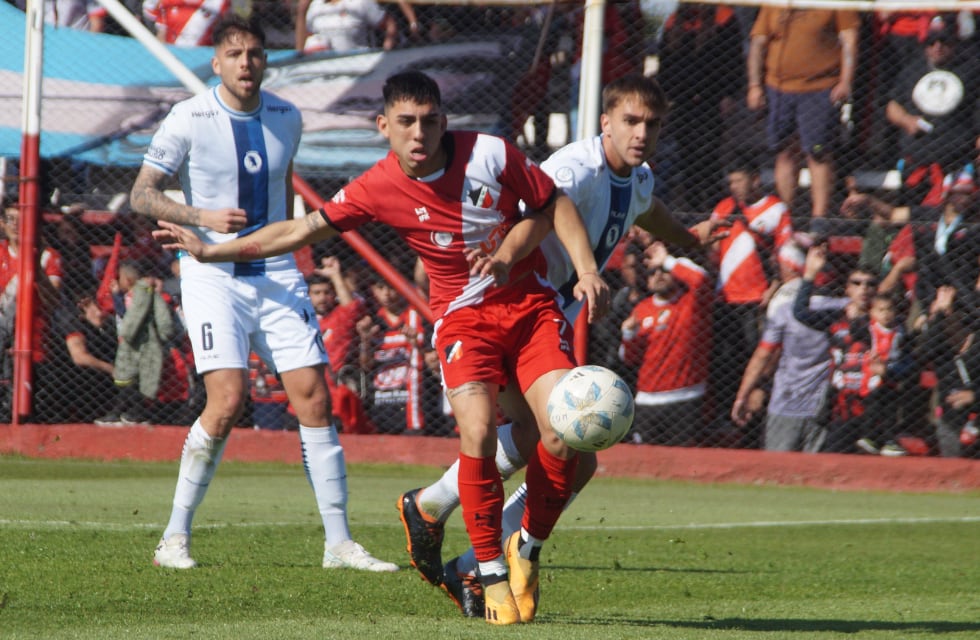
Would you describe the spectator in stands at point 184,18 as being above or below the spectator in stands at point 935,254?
above

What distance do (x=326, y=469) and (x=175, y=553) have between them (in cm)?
81

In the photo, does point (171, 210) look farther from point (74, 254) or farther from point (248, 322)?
point (74, 254)

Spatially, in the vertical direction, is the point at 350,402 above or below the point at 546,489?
below

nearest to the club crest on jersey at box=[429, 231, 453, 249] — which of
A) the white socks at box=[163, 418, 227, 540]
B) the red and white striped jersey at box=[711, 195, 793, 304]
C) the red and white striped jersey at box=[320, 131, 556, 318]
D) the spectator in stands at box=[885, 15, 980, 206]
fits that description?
the red and white striped jersey at box=[320, 131, 556, 318]

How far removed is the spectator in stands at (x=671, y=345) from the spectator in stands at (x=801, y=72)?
1241 mm

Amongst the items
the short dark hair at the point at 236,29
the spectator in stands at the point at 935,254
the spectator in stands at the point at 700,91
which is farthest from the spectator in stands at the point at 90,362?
the spectator in stands at the point at 935,254

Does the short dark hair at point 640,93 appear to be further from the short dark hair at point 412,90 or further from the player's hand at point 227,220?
the player's hand at point 227,220

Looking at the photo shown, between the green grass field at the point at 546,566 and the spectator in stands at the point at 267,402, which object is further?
the spectator in stands at the point at 267,402

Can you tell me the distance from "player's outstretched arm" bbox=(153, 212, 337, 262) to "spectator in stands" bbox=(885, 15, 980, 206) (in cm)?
708

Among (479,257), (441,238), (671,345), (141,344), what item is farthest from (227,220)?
(141,344)

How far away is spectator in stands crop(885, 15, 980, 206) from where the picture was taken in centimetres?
1143

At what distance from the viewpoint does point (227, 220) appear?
5.70 m

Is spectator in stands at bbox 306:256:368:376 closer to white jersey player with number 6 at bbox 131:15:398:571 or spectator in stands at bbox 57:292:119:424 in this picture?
spectator in stands at bbox 57:292:119:424

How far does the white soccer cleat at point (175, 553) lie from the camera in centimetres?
639
